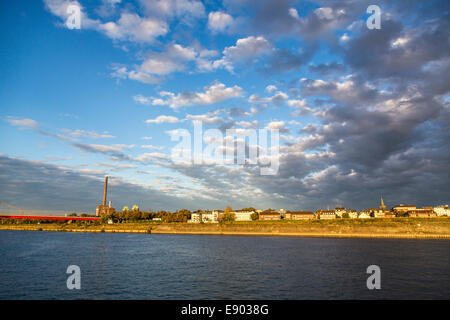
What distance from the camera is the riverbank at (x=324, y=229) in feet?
360

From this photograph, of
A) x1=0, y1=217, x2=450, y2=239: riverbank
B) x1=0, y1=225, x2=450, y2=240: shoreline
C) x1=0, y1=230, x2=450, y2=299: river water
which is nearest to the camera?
x1=0, y1=230, x2=450, y2=299: river water

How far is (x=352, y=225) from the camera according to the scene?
120188mm

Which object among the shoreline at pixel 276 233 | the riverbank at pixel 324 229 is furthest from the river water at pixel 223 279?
the riverbank at pixel 324 229

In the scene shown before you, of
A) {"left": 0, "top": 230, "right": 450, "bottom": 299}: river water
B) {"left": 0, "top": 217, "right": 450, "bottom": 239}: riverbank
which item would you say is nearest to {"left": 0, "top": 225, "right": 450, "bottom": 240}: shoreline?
{"left": 0, "top": 217, "right": 450, "bottom": 239}: riverbank

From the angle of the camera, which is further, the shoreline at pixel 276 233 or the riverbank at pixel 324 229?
the riverbank at pixel 324 229

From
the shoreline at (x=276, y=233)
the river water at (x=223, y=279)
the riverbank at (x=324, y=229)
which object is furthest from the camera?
the riverbank at (x=324, y=229)

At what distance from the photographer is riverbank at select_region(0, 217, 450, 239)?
110 m

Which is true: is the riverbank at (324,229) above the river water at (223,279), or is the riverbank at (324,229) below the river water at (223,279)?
below

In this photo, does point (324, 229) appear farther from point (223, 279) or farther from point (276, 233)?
point (223, 279)

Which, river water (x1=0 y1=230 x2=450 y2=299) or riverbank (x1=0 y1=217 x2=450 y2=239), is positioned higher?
river water (x1=0 y1=230 x2=450 y2=299)

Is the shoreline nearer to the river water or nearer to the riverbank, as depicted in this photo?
the riverbank

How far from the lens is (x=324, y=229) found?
12400cm

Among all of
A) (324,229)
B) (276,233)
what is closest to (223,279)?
(276,233)

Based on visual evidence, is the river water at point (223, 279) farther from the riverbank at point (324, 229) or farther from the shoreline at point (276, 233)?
the riverbank at point (324, 229)
